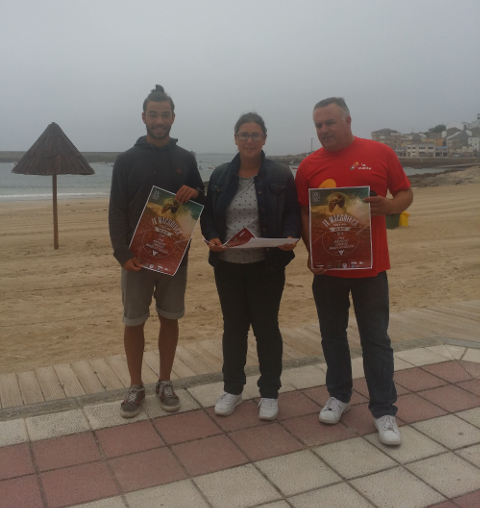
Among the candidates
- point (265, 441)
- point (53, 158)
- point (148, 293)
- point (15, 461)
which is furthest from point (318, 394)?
point (53, 158)

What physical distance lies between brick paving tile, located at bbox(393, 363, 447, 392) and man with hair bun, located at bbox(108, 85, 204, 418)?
171 cm

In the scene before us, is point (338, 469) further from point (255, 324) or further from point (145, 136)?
point (145, 136)

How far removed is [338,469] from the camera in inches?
116

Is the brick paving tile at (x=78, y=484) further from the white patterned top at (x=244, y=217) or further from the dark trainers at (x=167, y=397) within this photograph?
the white patterned top at (x=244, y=217)

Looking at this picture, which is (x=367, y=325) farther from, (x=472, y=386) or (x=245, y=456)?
(x=472, y=386)

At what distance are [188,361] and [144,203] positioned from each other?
1699mm

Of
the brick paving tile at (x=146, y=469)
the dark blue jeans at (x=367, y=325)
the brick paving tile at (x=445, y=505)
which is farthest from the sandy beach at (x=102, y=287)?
the brick paving tile at (x=445, y=505)

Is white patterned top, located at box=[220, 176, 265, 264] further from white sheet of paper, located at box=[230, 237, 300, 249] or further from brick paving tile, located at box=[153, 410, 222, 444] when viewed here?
brick paving tile, located at box=[153, 410, 222, 444]

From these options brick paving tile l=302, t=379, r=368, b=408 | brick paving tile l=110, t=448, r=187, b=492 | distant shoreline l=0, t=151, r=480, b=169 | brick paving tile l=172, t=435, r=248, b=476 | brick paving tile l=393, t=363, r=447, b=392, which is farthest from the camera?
distant shoreline l=0, t=151, r=480, b=169

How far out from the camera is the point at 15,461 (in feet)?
9.86

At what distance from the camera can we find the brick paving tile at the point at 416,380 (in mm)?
4043

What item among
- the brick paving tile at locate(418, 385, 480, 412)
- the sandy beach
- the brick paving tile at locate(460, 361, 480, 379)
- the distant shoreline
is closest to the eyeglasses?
the brick paving tile at locate(418, 385, 480, 412)

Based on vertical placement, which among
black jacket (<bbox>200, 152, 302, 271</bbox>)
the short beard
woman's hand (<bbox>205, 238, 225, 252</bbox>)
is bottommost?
woman's hand (<bbox>205, 238, 225, 252</bbox>)

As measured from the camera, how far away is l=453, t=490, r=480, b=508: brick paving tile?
2.64m
